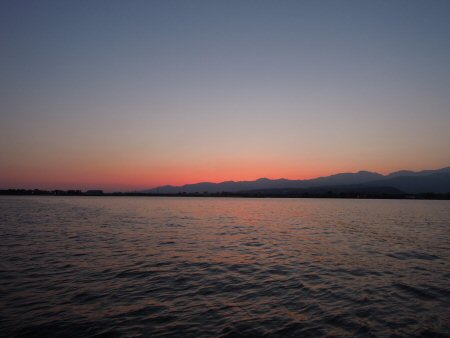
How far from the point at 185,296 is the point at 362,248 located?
2258 cm

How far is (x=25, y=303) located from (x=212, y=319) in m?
8.79

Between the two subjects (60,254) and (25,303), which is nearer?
(25,303)

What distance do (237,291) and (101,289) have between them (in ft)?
24.1

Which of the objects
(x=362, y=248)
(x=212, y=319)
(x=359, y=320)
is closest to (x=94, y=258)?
(x=212, y=319)

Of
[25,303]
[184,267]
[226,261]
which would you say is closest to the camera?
[25,303]

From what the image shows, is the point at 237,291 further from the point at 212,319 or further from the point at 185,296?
the point at 212,319

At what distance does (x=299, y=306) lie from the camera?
14344mm

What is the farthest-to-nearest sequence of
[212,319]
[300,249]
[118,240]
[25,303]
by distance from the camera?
1. [118,240]
2. [300,249]
3. [25,303]
4. [212,319]

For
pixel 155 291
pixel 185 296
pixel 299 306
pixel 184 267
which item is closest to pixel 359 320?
pixel 299 306

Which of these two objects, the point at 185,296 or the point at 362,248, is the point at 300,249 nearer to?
the point at 362,248

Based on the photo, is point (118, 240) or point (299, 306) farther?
point (118, 240)

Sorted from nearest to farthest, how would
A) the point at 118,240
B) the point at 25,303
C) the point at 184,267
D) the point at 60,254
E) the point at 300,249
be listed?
the point at 25,303
the point at 184,267
the point at 60,254
the point at 300,249
the point at 118,240

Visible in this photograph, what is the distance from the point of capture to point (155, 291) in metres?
16.4

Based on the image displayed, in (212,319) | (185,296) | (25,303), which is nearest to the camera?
(212,319)
